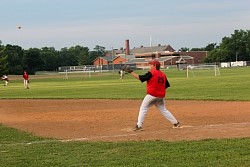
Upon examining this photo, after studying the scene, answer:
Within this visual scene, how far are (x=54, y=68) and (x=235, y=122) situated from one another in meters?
131

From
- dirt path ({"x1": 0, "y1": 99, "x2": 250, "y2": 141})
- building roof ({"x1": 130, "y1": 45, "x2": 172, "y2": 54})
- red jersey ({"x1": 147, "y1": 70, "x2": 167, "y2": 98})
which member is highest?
building roof ({"x1": 130, "y1": 45, "x2": 172, "y2": 54})

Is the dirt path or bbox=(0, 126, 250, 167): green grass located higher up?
bbox=(0, 126, 250, 167): green grass

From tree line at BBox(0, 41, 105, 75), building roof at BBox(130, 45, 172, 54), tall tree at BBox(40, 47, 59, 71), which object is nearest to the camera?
tree line at BBox(0, 41, 105, 75)

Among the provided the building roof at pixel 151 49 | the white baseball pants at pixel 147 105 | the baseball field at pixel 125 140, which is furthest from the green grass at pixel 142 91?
the building roof at pixel 151 49

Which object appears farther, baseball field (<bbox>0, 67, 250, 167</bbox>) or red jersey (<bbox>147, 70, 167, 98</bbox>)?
red jersey (<bbox>147, 70, 167, 98</bbox>)

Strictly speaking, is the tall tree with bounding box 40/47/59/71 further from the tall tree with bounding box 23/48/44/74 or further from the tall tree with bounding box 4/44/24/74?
the tall tree with bounding box 23/48/44/74

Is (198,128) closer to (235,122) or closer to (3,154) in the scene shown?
(235,122)

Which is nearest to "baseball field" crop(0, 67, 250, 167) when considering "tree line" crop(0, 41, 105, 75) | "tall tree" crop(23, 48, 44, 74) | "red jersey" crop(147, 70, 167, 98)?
"red jersey" crop(147, 70, 167, 98)

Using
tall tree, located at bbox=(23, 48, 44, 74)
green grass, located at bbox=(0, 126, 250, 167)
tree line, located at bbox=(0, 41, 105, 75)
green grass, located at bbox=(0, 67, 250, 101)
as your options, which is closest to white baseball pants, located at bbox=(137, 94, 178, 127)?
green grass, located at bbox=(0, 126, 250, 167)

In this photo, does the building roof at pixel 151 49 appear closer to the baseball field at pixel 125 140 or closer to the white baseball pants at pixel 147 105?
the baseball field at pixel 125 140

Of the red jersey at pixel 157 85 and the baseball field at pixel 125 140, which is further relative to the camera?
the red jersey at pixel 157 85

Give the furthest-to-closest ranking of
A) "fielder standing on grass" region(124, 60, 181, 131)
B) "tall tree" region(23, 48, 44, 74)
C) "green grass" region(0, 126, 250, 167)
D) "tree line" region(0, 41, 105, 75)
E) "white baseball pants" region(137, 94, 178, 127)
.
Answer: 1. "tall tree" region(23, 48, 44, 74)
2. "tree line" region(0, 41, 105, 75)
3. "white baseball pants" region(137, 94, 178, 127)
4. "fielder standing on grass" region(124, 60, 181, 131)
5. "green grass" region(0, 126, 250, 167)

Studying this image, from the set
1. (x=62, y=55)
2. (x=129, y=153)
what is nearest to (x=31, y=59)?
(x=62, y=55)

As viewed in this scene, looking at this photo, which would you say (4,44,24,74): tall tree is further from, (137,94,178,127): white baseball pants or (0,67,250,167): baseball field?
(137,94,178,127): white baseball pants
